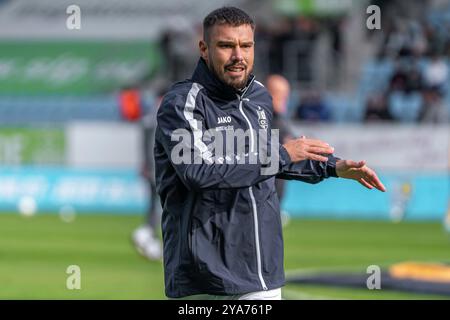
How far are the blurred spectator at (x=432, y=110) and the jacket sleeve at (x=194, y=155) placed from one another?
21.6 meters

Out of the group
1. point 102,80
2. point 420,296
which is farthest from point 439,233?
point 102,80

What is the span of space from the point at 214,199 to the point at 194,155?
0.29 meters

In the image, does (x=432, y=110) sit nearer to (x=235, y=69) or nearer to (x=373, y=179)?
(x=373, y=179)

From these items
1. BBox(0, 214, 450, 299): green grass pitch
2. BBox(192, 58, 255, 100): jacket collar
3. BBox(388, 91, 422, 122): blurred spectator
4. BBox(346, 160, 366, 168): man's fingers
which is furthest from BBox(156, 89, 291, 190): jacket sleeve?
BBox(388, 91, 422, 122): blurred spectator

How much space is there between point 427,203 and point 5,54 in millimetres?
18592

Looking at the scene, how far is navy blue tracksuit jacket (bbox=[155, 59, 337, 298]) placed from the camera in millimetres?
6047

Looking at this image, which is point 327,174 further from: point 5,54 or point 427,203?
point 5,54

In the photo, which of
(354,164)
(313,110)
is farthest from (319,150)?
(313,110)

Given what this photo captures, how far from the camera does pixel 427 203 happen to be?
77.1ft

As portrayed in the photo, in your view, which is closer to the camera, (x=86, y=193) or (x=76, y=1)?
(x=86, y=193)

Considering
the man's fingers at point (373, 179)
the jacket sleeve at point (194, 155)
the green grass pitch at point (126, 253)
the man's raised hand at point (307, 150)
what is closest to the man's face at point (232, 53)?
the jacket sleeve at point (194, 155)

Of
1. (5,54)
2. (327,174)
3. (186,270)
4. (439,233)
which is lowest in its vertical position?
(439,233)

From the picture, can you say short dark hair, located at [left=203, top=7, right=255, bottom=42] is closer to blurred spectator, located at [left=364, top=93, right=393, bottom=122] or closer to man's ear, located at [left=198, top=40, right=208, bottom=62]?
man's ear, located at [left=198, top=40, right=208, bottom=62]

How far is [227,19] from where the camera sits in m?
6.12
